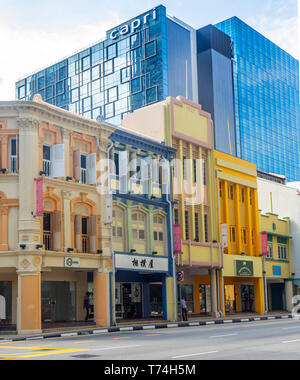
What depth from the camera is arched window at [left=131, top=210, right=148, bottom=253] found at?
3584cm

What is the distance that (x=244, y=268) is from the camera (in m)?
45.9

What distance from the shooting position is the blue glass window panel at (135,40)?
103 metres

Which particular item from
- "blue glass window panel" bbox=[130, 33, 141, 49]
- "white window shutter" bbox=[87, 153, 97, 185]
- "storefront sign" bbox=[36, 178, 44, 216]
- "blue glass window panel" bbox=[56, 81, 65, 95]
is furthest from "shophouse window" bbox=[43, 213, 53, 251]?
"blue glass window panel" bbox=[56, 81, 65, 95]

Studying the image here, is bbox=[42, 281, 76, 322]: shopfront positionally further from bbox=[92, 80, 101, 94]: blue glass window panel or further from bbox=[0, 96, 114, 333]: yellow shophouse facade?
bbox=[92, 80, 101, 94]: blue glass window panel

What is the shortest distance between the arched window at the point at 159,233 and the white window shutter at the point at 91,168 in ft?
21.5

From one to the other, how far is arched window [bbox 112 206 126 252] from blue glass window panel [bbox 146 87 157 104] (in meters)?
66.4

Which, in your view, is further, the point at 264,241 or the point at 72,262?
the point at 264,241

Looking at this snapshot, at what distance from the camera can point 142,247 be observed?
36.4 meters

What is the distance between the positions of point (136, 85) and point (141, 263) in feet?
237

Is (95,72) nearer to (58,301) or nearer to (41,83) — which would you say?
(41,83)

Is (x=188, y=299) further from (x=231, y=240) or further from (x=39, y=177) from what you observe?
(x=39, y=177)

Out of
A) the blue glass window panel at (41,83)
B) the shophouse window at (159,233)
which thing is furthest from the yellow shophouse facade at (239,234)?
the blue glass window panel at (41,83)

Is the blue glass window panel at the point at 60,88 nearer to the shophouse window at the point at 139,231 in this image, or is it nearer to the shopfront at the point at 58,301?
the shophouse window at the point at 139,231

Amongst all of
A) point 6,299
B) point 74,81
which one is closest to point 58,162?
point 6,299
